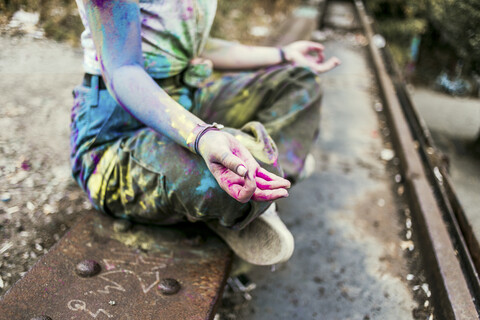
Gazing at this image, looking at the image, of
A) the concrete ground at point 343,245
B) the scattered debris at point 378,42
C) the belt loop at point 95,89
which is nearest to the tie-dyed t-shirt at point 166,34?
the belt loop at point 95,89

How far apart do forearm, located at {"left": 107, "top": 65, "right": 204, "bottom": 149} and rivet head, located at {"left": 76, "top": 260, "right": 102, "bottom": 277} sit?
50 centimetres

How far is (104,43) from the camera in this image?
1.35 m

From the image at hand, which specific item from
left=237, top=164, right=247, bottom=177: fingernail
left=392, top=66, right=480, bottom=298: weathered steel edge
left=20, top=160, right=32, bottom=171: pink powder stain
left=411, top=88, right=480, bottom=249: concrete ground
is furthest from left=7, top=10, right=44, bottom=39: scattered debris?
left=411, top=88, right=480, bottom=249: concrete ground

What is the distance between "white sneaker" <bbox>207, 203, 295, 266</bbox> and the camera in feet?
4.75

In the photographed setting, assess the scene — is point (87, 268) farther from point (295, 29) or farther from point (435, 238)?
point (295, 29)

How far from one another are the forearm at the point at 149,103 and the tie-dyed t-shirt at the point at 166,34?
0.61ft

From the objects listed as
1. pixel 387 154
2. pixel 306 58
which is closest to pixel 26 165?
pixel 306 58

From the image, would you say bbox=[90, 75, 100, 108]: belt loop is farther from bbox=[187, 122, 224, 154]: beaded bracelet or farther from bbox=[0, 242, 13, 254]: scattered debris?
bbox=[0, 242, 13, 254]: scattered debris

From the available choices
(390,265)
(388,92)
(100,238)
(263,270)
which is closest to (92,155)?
(100,238)

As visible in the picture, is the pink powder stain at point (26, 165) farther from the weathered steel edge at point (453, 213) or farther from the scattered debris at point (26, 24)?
the weathered steel edge at point (453, 213)

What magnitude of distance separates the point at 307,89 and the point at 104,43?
0.84 metres

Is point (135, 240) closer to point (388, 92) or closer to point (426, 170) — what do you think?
point (426, 170)

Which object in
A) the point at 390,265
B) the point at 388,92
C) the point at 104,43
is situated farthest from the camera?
the point at 388,92

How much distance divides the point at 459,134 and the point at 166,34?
430 centimetres
